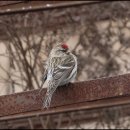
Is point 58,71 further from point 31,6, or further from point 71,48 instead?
point 71,48

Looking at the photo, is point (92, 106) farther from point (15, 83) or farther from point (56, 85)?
point (15, 83)

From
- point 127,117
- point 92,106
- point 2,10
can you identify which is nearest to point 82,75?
point 127,117

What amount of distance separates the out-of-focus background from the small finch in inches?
83.2

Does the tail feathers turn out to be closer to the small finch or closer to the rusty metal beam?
the small finch

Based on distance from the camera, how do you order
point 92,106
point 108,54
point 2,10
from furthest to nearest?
point 108,54, point 2,10, point 92,106

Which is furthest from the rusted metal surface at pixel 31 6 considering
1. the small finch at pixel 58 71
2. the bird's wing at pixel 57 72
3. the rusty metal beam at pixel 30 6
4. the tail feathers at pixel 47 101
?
the tail feathers at pixel 47 101

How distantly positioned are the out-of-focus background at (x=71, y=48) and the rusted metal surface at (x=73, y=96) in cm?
259

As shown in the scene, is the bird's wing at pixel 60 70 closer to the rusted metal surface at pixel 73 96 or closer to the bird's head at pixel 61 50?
the rusted metal surface at pixel 73 96

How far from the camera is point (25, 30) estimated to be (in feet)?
31.6

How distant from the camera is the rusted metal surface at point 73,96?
19.2 ft

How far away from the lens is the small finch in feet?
19.2

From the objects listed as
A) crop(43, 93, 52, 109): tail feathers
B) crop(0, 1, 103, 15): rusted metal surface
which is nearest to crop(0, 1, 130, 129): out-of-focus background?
crop(0, 1, 103, 15): rusted metal surface

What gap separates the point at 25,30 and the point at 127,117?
2.33 metres

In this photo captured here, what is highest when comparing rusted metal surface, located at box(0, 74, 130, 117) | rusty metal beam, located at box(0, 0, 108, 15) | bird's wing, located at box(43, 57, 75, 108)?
rusty metal beam, located at box(0, 0, 108, 15)
